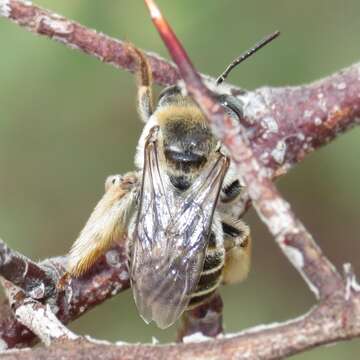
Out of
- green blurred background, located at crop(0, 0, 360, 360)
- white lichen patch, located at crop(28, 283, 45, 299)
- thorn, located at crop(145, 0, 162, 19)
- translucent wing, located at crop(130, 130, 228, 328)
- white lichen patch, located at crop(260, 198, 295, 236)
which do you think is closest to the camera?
white lichen patch, located at crop(260, 198, 295, 236)

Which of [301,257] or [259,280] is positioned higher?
[301,257]

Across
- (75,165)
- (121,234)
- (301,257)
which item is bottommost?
(75,165)

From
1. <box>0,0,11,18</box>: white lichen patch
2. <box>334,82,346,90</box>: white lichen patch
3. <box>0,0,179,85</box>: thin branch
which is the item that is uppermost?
<box>0,0,11,18</box>: white lichen patch

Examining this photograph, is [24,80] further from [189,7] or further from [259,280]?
[259,280]

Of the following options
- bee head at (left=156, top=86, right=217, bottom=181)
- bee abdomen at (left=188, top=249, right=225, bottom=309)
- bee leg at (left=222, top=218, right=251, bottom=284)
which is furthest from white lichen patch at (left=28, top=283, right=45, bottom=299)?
bee leg at (left=222, top=218, right=251, bottom=284)

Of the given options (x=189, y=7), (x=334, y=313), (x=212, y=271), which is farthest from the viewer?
(x=189, y=7)

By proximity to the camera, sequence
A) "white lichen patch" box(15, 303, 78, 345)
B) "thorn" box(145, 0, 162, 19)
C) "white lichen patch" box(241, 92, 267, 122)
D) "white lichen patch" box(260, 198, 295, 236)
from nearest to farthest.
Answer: "white lichen patch" box(260, 198, 295, 236) → "thorn" box(145, 0, 162, 19) → "white lichen patch" box(15, 303, 78, 345) → "white lichen patch" box(241, 92, 267, 122)

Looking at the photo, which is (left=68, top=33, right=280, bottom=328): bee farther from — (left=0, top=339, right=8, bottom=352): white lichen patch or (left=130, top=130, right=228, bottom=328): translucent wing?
(left=0, top=339, right=8, bottom=352): white lichen patch

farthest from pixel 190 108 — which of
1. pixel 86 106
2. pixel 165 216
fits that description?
pixel 86 106
